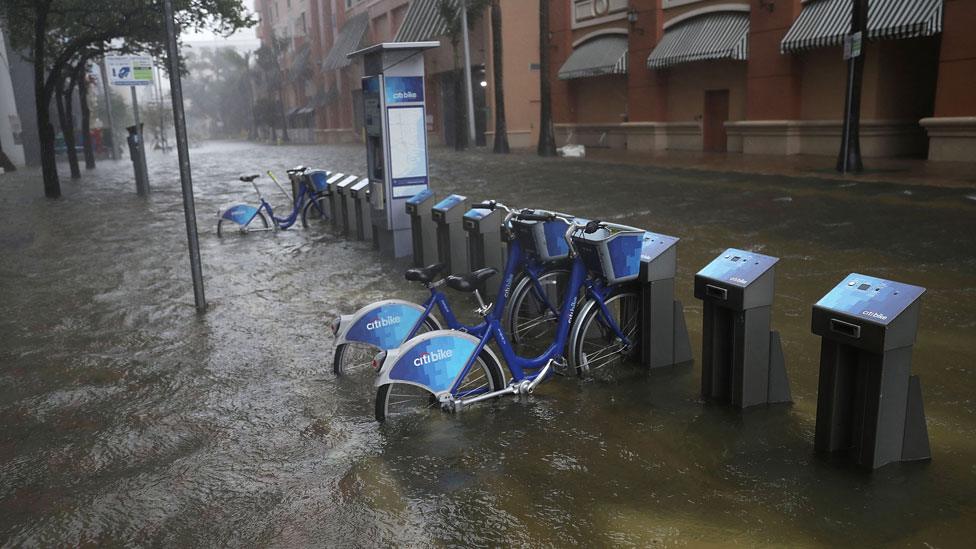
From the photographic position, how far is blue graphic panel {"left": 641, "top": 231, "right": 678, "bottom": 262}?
5344 millimetres

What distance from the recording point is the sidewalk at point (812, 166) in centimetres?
1475

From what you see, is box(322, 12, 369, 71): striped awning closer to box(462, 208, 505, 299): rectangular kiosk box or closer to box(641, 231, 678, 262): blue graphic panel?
box(462, 208, 505, 299): rectangular kiosk box

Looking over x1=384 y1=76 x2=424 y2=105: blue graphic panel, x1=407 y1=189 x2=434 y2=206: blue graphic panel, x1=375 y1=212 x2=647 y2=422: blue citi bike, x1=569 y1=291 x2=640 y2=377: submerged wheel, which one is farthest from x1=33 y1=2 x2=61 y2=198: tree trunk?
x1=569 y1=291 x2=640 y2=377: submerged wheel

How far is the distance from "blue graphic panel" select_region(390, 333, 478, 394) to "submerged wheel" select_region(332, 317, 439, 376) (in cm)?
83

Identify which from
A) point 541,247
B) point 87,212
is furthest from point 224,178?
point 541,247

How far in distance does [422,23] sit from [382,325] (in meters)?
37.9

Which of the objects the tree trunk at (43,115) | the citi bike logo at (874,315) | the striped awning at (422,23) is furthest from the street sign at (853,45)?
the striped awning at (422,23)

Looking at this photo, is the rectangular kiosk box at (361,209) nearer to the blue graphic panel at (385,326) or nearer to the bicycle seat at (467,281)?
the blue graphic panel at (385,326)

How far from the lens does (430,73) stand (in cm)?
4397

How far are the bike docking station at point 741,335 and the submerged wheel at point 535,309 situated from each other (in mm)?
1365

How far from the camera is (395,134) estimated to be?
9914 millimetres

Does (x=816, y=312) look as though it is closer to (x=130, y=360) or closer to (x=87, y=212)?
(x=130, y=360)

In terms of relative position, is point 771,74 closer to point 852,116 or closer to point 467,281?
point 852,116

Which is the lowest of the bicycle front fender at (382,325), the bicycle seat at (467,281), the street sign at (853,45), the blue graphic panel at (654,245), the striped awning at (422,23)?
the bicycle front fender at (382,325)
